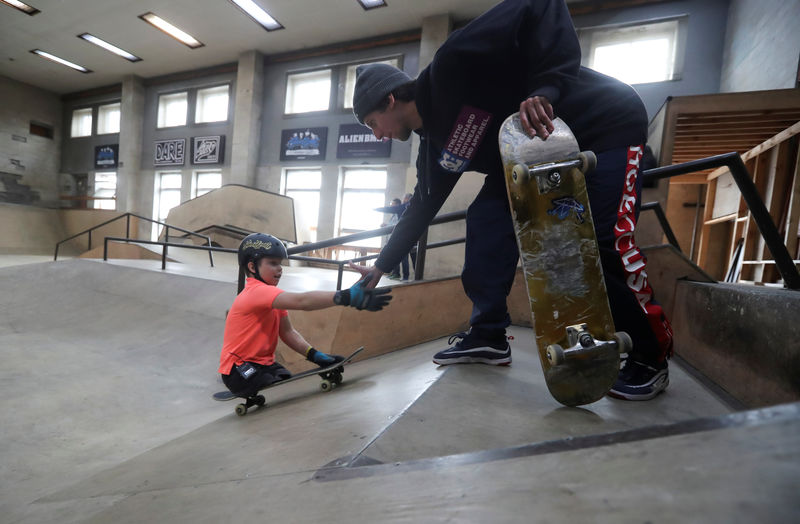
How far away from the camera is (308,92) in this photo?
1352 centimetres

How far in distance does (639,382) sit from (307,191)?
13.2m

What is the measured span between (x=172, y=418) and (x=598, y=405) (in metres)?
2.66

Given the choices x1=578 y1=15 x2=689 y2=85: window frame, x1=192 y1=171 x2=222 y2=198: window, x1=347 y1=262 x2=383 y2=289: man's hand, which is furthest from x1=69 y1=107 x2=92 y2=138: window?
x1=347 y1=262 x2=383 y2=289: man's hand

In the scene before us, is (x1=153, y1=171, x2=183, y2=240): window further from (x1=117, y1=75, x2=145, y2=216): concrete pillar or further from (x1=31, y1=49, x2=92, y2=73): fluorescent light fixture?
(x1=31, y1=49, x2=92, y2=73): fluorescent light fixture

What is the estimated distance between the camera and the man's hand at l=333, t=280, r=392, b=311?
1.88 metres

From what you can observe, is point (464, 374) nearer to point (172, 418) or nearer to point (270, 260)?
point (270, 260)

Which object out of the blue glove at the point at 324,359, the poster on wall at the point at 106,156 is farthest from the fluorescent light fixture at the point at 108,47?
the blue glove at the point at 324,359

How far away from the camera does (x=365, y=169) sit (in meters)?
12.7

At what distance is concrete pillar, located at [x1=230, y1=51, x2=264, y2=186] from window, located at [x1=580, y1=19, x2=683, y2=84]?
1042cm

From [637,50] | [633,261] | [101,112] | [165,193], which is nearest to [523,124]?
[633,261]

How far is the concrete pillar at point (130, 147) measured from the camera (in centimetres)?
1612

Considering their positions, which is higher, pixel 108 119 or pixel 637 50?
pixel 637 50

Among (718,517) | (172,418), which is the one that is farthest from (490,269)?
(172,418)

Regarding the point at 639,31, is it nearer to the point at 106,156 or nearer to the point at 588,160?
the point at 588,160
